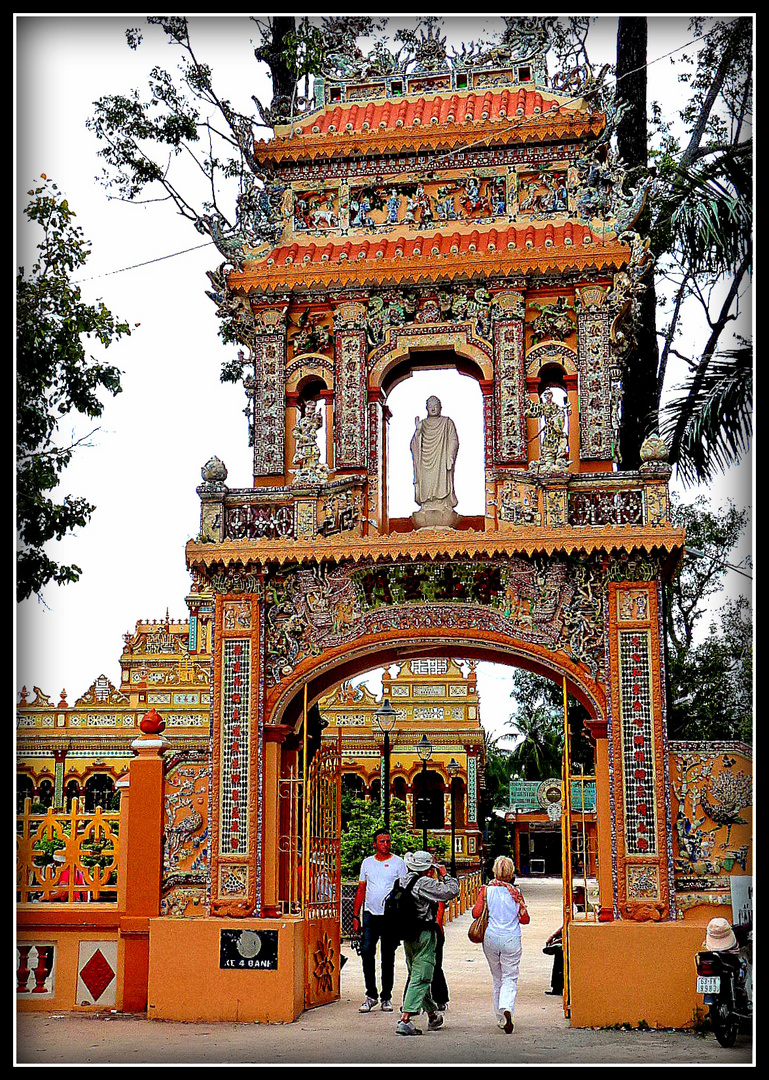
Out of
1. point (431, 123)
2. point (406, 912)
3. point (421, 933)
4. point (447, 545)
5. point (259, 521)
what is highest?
point (431, 123)

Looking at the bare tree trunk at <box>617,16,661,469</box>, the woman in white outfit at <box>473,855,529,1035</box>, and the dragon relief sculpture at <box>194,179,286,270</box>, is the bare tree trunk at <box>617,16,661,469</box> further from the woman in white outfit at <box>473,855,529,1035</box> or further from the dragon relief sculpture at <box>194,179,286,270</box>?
the woman in white outfit at <box>473,855,529,1035</box>

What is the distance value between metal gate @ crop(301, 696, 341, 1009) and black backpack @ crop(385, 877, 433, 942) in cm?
111

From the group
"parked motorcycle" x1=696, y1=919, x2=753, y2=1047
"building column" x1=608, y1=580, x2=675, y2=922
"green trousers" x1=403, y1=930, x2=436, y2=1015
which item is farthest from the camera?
"building column" x1=608, y1=580, x2=675, y2=922

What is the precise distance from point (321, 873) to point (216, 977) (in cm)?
178

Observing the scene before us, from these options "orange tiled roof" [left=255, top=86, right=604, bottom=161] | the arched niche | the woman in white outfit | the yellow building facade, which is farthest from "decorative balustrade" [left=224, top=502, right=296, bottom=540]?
the yellow building facade

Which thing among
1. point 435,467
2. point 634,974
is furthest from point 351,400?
point 634,974

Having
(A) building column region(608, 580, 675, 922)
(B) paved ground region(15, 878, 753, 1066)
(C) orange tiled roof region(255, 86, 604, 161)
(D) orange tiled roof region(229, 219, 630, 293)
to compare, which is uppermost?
(C) orange tiled roof region(255, 86, 604, 161)

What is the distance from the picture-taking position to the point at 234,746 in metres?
11.8

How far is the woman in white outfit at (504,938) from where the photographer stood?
407 inches

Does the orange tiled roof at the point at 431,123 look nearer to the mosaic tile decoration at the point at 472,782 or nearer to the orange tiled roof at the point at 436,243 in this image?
the orange tiled roof at the point at 436,243

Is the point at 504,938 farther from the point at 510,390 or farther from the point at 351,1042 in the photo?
the point at 510,390

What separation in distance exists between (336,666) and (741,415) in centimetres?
492

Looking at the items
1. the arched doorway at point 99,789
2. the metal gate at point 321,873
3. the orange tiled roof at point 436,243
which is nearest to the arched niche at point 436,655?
the metal gate at point 321,873

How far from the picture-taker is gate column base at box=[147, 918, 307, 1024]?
11.1 meters
